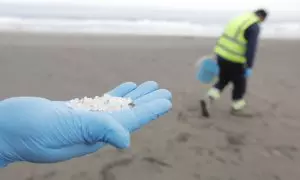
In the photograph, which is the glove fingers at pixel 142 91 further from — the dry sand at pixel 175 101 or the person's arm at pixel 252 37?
the person's arm at pixel 252 37

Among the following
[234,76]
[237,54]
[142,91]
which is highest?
[142,91]

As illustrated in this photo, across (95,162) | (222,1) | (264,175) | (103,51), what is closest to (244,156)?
(264,175)

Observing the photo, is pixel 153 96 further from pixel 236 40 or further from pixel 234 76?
pixel 234 76

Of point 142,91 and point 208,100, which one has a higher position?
point 142,91

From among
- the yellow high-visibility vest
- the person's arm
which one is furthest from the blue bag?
the person's arm

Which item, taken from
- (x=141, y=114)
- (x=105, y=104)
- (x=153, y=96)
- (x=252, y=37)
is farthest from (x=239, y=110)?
(x=141, y=114)

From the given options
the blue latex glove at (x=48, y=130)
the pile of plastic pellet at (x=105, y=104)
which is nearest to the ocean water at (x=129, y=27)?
the pile of plastic pellet at (x=105, y=104)

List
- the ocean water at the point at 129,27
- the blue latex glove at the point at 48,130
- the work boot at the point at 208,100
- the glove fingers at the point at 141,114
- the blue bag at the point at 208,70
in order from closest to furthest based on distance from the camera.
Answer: the blue latex glove at the point at 48,130, the glove fingers at the point at 141,114, the work boot at the point at 208,100, the blue bag at the point at 208,70, the ocean water at the point at 129,27
